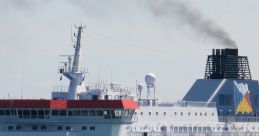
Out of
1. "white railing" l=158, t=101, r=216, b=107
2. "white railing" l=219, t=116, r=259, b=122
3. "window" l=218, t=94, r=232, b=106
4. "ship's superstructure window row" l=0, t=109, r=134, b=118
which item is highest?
"window" l=218, t=94, r=232, b=106

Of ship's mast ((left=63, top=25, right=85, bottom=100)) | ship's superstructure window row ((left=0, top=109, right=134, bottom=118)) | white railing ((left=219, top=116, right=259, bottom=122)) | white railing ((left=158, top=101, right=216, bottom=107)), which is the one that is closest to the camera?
ship's superstructure window row ((left=0, top=109, right=134, bottom=118))

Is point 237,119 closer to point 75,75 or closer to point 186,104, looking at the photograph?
point 186,104

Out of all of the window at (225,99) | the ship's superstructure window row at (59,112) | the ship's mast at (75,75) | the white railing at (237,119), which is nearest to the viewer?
the ship's superstructure window row at (59,112)

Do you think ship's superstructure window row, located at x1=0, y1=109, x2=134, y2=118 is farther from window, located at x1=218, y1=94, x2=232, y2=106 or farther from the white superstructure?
window, located at x1=218, y1=94, x2=232, y2=106

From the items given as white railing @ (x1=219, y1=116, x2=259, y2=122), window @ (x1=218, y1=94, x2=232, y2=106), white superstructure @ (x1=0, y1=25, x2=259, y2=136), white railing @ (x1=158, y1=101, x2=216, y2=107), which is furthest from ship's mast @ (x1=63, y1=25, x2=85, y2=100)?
window @ (x1=218, y1=94, x2=232, y2=106)

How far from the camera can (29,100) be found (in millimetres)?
129875

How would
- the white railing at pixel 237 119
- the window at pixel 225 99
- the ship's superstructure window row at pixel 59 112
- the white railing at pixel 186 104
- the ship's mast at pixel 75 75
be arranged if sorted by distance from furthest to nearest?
the window at pixel 225 99
the white railing at pixel 237 119
the white railing at pixel 186 104
the ship's mast at pixel 75 75
the ship's superstructure window row at pixel 59 112

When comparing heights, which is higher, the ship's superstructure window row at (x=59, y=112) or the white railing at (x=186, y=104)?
the white railing at (x=186, y=104)

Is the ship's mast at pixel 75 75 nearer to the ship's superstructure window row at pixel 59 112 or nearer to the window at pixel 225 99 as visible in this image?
the ship's superstructure window row at pixel 59 112

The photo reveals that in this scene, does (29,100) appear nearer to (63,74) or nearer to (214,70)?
(63,74)

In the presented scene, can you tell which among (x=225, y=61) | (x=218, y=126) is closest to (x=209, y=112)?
(x=218, y=126)

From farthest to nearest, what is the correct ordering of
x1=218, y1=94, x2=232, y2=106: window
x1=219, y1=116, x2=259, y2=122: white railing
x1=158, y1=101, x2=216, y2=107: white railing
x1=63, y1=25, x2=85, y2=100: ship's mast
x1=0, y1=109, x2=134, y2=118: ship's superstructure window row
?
x1=218, y1=94, x2=232, y2=106: window < x1=219, y1=116, x2=259, y2=122: white railing < x1=158, y1=101, x2=216, y2=107: white railing < x1=63, y1=25, x2=85, y2=100: ship's mast < x1=0, y1=109, x2=134, y2=118: ship's superstructure window row

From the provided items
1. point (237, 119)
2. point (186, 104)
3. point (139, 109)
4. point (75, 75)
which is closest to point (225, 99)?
point (237, 119)

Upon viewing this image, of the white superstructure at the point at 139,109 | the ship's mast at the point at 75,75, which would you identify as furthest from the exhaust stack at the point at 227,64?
the ship's mast at the point at 75,75
